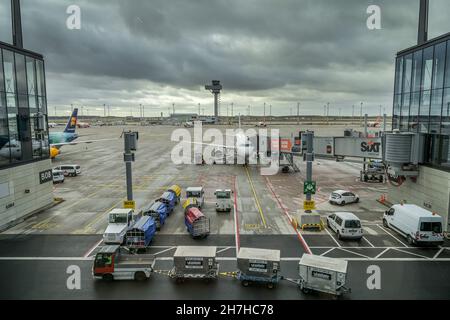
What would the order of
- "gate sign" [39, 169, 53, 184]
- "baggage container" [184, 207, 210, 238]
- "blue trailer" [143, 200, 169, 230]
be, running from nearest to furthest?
1. "baggage container" [184, 207, 210, 238]
2. "blue trailer" [143, 200, 169, 230]
3. "gate sign" [39, 169, 53, 184]

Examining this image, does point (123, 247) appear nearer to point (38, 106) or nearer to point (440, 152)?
point (38, 106)

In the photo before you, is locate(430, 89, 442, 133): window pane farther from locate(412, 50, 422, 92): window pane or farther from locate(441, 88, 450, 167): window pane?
locate(412, 50, 422, 92): window pane

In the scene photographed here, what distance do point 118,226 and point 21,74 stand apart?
21712mm

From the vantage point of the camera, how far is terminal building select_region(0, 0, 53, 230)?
1340 inches

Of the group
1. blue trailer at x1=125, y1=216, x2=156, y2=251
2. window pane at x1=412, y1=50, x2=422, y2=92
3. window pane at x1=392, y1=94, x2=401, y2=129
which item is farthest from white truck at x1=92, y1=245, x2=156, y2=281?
window pane at x1=392, y1=94, x2=401, y2=129

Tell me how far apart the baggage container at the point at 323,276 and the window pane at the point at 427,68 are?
24.7 meters

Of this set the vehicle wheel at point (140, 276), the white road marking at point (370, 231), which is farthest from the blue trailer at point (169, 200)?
the white road marking at point (370, 231)

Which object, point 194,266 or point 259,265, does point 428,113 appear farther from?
point 194,266

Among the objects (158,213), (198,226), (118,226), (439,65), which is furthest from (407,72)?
(118,226)

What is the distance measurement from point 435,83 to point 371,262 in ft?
67.5

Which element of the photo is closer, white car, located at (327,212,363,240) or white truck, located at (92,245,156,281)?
white truck, located at (92,245,156,281)

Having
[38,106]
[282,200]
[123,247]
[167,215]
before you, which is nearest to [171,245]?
[123,247]

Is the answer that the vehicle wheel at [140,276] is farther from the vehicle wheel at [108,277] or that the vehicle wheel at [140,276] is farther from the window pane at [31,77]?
the window pane at [31,77]

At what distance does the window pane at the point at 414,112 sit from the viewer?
3656 centimetres
